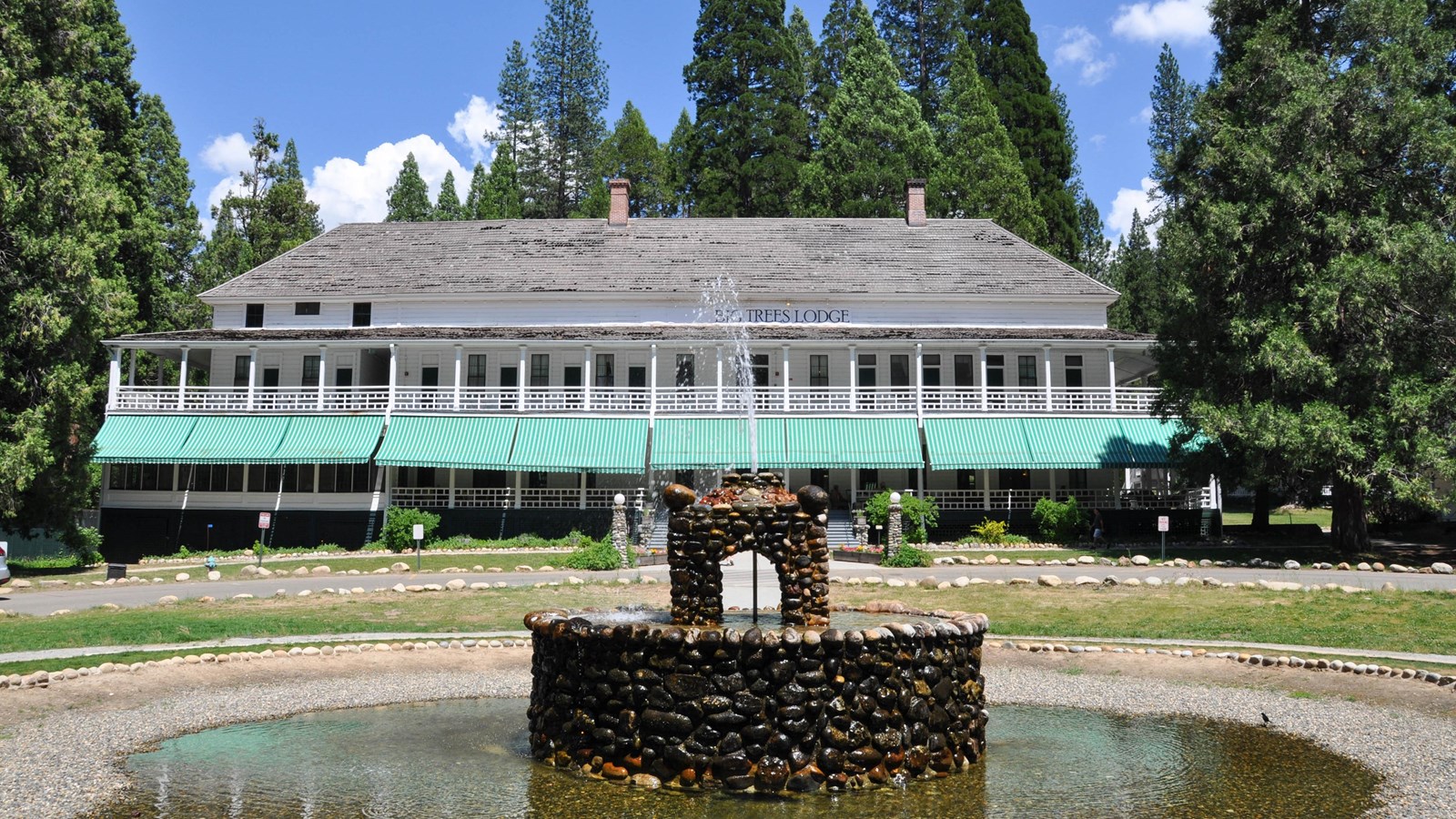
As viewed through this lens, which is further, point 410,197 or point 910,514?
point 410,197

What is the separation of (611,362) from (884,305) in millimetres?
11672

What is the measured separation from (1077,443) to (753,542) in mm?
29190

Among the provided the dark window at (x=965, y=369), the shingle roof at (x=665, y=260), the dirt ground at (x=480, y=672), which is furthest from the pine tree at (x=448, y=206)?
the dirt ground at (x=480, y=672)

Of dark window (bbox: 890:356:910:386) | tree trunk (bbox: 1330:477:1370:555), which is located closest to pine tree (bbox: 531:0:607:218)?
dark window (bbox: 890:356:910:386)

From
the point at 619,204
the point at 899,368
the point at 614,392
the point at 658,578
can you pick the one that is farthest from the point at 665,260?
the point at 658,578

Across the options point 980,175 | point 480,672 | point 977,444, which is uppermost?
point 980,175

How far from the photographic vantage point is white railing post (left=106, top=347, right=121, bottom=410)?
41.0m

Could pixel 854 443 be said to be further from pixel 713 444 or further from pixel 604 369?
pixel 604 369

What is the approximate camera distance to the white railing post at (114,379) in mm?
41031

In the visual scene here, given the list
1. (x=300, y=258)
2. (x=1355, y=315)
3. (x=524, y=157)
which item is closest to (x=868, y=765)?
(x=1355, y=315)

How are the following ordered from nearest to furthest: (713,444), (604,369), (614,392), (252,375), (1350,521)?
1. (1350,521)
2. (713,444)
3. (252,375)
4. (614,392)
5. (604,369)

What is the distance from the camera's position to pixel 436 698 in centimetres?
1497

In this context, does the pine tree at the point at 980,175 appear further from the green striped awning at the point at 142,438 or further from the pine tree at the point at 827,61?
the green striped awning at the point at 142,438

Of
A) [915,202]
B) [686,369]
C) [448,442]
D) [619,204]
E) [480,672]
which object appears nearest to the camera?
[480,672]
